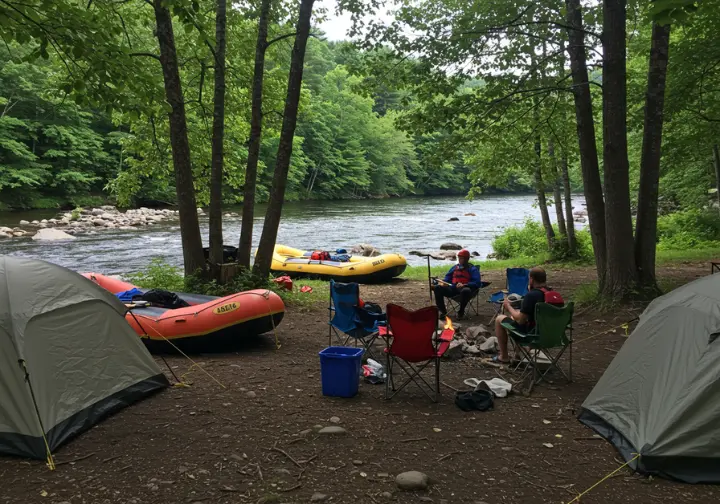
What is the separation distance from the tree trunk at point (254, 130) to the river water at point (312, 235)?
5.79 meters

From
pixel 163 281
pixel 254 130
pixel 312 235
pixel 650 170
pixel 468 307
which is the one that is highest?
pixel 254 130

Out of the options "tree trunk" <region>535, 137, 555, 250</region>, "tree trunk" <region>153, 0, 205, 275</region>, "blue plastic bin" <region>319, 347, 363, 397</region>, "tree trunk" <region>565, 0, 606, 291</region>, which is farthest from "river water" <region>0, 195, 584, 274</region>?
"blue plastic bin" <region>319, 347, 363, 397</region>

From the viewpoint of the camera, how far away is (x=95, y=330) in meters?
4.39

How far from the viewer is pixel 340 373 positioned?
4.62m

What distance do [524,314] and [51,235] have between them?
1814cm

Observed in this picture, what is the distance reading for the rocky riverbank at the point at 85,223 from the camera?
19.0 m

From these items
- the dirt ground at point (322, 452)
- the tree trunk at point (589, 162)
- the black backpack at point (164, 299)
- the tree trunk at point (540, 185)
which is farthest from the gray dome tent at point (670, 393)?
the tree trunk at point (540, 185)

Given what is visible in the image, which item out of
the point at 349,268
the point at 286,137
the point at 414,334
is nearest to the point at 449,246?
the point at 349,268

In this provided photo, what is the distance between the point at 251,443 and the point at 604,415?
2512mm

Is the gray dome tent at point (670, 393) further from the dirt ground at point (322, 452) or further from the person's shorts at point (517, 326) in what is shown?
the person's shorts at point (517, 326)

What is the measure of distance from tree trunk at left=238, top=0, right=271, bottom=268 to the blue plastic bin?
15.9 ft

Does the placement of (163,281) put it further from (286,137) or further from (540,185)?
(540,185)

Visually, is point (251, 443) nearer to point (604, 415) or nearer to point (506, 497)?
point (506, 497)

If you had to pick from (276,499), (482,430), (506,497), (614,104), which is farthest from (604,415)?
(614,104)
